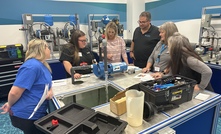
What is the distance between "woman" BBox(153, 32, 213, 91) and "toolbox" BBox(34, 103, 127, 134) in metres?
0.94

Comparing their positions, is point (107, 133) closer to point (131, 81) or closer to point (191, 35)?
point (131, 81)

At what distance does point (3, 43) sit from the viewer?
361cm

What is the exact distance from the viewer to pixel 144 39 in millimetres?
2777

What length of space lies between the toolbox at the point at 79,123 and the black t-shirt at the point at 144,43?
6.37ft

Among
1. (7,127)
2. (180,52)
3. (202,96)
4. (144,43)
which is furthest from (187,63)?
(7,127)

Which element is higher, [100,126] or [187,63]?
[187,63]

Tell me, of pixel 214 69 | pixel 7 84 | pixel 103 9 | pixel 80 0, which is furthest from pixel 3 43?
pixel 214 69

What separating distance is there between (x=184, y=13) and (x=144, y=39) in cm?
190

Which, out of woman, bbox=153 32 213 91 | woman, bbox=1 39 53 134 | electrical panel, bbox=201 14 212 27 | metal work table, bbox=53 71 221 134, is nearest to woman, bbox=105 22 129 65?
metal work table, bbox=53 71 221 134

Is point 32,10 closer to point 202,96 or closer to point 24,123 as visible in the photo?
point 24,123

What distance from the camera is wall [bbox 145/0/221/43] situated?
3.66m

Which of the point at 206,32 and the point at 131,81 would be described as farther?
the point at 206,32

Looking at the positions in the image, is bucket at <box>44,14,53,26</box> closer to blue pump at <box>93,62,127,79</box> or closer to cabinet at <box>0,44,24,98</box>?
cabinet at <box>0,44,24,98</box>

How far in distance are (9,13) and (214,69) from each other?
424cm
